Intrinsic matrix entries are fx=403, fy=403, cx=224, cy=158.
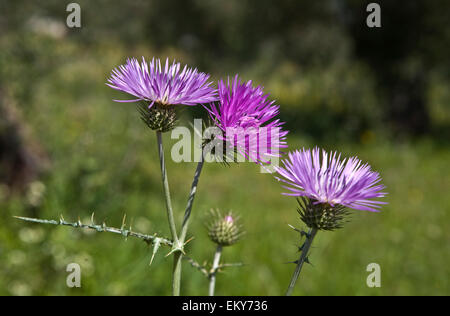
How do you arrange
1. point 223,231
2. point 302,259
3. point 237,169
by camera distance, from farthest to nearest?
1. point 237,169
2. point 223,231
3. point 302,259

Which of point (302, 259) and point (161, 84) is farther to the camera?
point (161, 84)

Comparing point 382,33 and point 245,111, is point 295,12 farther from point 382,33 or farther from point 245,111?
point 245,111

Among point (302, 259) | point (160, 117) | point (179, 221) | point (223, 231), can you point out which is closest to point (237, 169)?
point (179, 221)

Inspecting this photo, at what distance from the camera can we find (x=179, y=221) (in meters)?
3.34

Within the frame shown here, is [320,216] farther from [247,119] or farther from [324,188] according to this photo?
[247,119]

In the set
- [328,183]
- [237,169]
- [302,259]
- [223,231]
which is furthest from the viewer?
[237,169]

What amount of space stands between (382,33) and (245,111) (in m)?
7.36

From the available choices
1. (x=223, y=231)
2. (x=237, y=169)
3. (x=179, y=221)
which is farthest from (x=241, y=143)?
(x=237, y=169)

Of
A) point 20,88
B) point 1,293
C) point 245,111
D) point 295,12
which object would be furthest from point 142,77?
point 295,12

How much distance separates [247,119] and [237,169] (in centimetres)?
515

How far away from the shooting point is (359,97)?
320 inches

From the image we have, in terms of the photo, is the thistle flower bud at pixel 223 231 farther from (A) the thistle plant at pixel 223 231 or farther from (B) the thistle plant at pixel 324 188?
(B) the thistle plant at pixel 324 188

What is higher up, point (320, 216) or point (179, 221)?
point (320, 216)

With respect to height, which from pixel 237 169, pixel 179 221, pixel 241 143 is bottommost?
pixel 179 221
